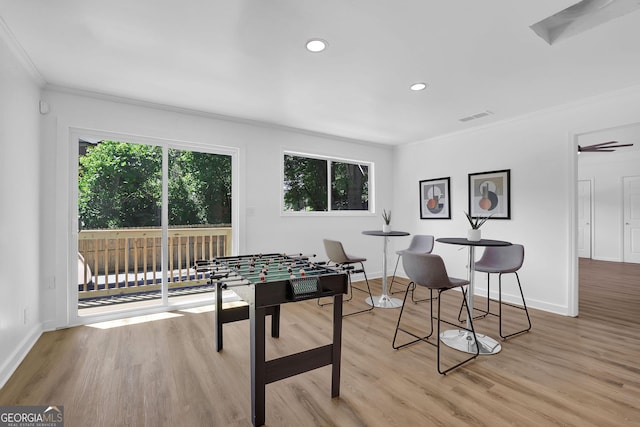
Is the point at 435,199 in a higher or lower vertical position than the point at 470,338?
higher

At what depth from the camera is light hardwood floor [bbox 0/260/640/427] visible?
186 cm

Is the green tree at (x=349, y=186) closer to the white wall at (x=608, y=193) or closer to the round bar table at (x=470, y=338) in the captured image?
the round bar table at (x=470, y=338)

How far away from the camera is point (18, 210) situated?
2539 mm

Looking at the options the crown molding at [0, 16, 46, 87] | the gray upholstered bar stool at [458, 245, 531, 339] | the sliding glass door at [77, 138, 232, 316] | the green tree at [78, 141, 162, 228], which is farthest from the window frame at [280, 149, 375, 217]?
the crown molding at [0, 16, 46, 87]

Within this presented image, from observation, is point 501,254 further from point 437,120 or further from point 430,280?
point 437,120

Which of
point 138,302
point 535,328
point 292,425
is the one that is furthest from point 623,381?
Answer: point 138,302

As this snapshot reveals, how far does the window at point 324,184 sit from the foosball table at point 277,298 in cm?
249

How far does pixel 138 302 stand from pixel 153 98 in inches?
96.3

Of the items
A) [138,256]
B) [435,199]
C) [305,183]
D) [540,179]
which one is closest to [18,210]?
[138,256]

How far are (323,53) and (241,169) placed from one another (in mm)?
2180

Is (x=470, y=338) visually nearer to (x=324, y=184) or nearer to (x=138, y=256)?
(x=324, y=184)

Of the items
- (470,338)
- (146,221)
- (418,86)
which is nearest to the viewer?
(470,338)

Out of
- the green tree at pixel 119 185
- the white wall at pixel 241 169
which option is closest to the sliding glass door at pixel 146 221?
the green tree at pixel 119 185

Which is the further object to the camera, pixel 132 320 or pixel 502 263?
pixel 132 320
